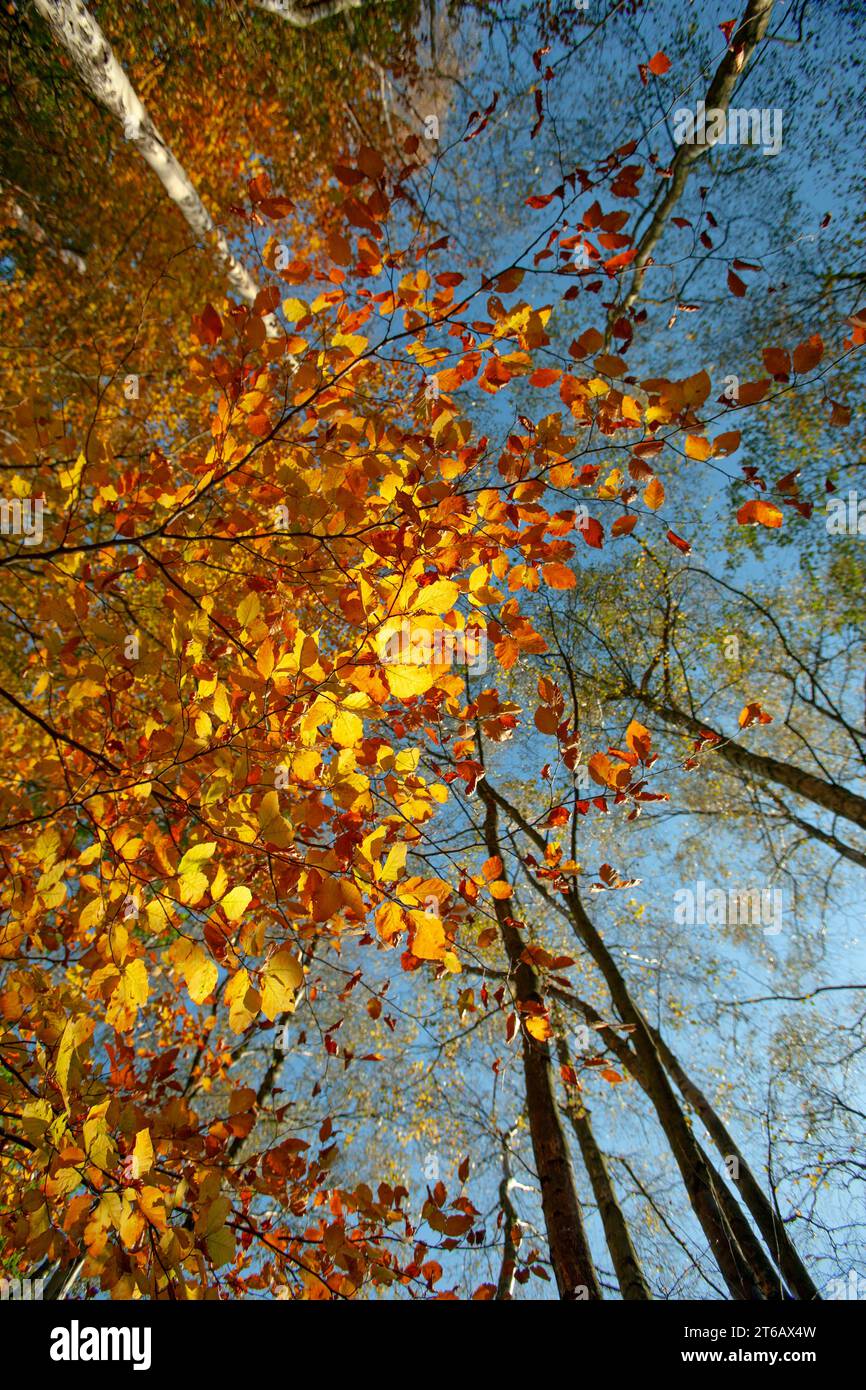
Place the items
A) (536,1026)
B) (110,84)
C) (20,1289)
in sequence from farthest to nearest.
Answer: (110,84), (20,1289), (536,1026)

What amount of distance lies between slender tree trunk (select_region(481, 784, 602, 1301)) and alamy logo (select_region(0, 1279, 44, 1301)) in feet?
7.54

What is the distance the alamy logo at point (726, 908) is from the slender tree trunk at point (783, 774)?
182 cm

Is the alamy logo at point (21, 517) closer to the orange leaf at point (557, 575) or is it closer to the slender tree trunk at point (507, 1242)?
the orange leaf at point (557, 575)

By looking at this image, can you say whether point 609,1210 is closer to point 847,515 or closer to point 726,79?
point 847,515

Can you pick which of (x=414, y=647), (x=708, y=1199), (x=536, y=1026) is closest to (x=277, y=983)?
(x=414, y=647)

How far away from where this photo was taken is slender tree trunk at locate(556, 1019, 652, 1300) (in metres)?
3.30

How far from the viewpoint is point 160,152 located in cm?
500

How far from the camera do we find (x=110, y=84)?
4664mm

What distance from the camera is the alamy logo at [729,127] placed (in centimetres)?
563

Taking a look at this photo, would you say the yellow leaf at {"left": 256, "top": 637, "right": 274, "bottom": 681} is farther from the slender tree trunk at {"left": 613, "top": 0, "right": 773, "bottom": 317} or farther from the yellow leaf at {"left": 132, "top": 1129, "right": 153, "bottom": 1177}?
the slender tree trunk at {"left": 613, "top": 0, "right": 773, "bottom": 317}

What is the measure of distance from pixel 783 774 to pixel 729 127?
707cm
